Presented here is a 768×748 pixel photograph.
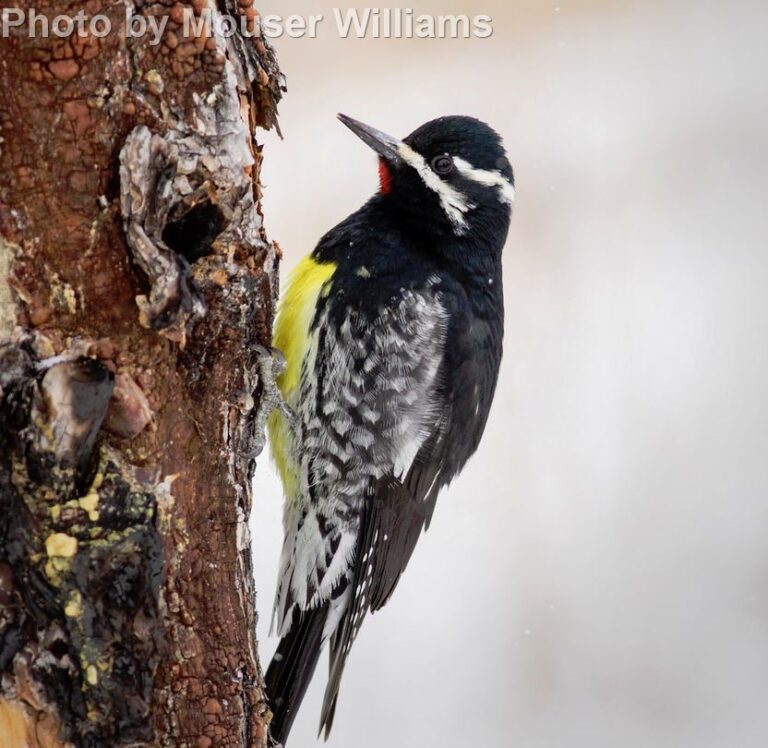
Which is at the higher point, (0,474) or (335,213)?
(335,213)

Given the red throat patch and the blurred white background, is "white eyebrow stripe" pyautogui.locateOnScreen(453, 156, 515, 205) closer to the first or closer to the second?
the red throat patch

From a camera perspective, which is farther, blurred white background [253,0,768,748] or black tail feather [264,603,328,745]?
blurred white background [253,0,768,748]

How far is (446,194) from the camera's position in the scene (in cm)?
311

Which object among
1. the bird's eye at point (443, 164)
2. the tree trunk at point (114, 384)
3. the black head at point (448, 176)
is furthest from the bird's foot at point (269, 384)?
the bird's eye at point (443, 164)

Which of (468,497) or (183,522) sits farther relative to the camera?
(468,497)

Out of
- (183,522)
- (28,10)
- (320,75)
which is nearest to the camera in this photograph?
(28,10)

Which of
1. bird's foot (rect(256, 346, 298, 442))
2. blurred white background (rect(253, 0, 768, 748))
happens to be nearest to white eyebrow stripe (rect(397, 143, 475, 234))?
bird's foot (rect(256, 346, 298, 442))

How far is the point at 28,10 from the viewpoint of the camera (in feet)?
5.35

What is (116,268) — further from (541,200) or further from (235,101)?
(541,200)

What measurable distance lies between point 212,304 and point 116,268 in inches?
9.5

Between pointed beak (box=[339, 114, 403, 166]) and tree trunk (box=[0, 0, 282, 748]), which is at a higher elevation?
pointed beak (box=[339, 114, 403, 166])

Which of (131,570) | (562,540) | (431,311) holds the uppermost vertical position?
(431,311)

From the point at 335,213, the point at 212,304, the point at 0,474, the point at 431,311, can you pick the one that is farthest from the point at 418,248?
the point at 335,213

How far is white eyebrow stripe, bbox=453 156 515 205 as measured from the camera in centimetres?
310
